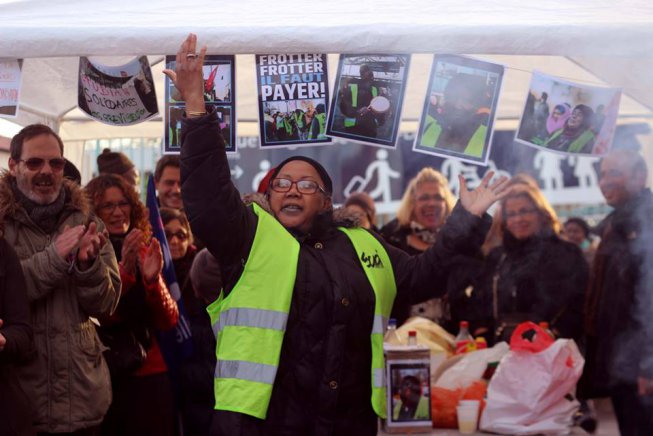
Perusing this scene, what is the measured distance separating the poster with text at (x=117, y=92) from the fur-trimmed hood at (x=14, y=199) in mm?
328

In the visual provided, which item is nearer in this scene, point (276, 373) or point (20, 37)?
point (276, 373)

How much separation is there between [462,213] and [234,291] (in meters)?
0.92

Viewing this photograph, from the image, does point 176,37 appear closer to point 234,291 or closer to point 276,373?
point 234,291

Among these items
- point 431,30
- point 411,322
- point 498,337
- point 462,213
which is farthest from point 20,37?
point 498,337

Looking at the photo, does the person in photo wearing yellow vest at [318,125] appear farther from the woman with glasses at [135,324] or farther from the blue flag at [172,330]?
the blue flag at [172,330]

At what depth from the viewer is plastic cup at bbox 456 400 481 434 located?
199 inches

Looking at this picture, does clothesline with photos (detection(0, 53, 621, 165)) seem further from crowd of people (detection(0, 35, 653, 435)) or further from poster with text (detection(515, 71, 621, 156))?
crowd of people (detection(0, 35, 653, 435))

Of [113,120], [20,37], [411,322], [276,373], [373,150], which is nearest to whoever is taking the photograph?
[276,373]

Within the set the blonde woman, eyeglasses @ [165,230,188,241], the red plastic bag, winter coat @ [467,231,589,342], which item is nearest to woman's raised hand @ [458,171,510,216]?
the red plastic bag

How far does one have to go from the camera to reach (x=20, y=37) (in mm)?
3672

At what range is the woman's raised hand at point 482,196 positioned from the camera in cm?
371

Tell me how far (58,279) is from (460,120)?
1792 mm

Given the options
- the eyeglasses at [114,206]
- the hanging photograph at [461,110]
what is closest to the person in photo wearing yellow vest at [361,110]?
the hanging photograph at [461,110]

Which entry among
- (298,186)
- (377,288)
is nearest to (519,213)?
(377,288)
